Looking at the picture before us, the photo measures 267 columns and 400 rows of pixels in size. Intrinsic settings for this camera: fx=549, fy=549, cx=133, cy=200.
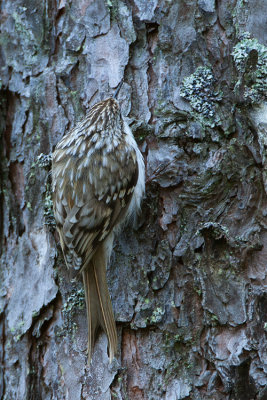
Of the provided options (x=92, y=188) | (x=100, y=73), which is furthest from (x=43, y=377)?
(x=100, y=73)

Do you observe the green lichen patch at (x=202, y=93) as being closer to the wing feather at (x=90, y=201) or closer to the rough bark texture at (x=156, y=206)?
the rough bark texture at (x=156, y=206)

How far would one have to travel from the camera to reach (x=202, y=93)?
6.49ft

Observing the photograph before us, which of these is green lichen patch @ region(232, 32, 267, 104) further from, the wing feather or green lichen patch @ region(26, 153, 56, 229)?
green lichen patch @ region(26, 153, 56, 229)

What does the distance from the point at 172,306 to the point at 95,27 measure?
3.61 feet

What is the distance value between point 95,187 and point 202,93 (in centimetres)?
54

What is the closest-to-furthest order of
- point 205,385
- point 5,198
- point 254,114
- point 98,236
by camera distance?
point 205,385, point 254,114, point 98,236, point 5,198

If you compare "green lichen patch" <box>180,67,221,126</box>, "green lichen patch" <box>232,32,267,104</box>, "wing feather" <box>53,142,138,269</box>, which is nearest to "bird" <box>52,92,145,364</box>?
"wing feather" <box>53,142,138,269</box>

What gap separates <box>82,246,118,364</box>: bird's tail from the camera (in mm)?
1857

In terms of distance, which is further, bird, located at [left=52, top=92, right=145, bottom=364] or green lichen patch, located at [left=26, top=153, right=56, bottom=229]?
green lichen patch, located at [left=26, top=153, right=56, bottom=229]

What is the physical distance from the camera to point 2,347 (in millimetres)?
2207

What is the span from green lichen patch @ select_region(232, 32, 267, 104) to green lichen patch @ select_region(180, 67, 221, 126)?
9 cm

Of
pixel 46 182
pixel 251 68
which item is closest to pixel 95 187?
pixel 46 182

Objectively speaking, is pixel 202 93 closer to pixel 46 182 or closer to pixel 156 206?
pixel 156 206

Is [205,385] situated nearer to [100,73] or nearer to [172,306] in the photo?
[172,306]
